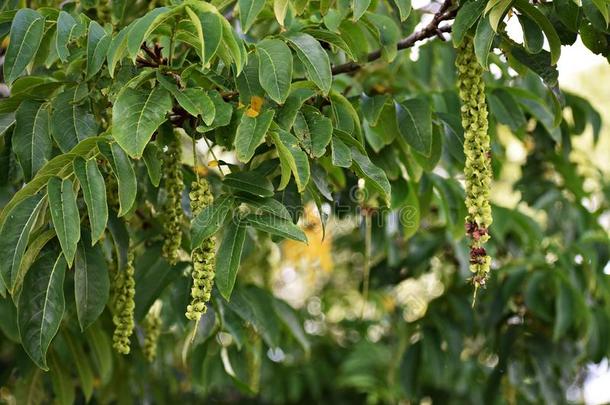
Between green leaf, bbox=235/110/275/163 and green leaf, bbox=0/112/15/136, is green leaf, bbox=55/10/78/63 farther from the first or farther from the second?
green leaf, bbox=235/110/275/163

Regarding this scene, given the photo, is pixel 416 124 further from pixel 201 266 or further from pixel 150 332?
pixel 150 332

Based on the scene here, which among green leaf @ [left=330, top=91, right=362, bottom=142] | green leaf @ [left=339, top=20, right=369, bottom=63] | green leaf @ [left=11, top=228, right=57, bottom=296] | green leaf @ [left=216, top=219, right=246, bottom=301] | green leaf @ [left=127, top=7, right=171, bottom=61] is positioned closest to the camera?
green leaf @ [left=127, top=7, right=171, bottom=61]

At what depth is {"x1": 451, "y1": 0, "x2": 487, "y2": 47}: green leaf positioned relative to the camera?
5.13ft

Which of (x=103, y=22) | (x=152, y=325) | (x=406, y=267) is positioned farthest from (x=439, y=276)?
(x=103, y=22)

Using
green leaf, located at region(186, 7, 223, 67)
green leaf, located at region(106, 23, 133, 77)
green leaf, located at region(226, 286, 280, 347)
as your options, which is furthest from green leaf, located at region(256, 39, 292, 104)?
green leaf, located at region(226, 286, 280, 347)

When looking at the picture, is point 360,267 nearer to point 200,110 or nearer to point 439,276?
point 439,276

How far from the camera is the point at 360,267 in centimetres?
412

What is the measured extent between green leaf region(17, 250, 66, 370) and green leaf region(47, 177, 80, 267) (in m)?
0.15

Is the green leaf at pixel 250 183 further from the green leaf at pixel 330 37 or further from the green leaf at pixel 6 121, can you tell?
the green leaf at pixel 6 121

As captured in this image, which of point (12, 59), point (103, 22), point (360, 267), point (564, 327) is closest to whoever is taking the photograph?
point (12, 59)

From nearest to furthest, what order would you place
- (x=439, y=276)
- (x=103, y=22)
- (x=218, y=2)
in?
(x=218, y=2) < (x=103, y=22) < (x=439, y=276)

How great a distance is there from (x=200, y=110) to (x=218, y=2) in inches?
13.1

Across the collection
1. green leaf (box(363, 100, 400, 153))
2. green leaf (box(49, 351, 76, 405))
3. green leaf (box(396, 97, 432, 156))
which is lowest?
green leaf (box(49, 351, 76, 405))

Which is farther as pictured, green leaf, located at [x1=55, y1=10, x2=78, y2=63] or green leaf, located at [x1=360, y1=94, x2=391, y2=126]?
green leaf, located at [x1=360, y1=94, x2=391, y2=126]
